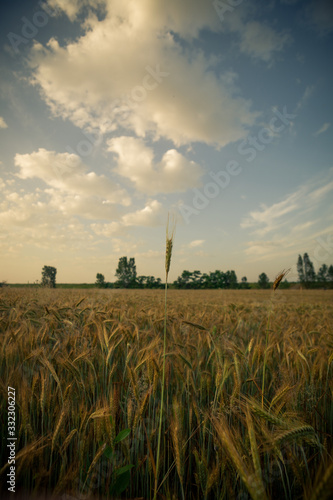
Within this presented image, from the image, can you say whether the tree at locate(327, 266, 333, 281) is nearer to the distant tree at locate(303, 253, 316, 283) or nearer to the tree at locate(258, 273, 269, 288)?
the distant tree at locate(303, 253, 316, 283)

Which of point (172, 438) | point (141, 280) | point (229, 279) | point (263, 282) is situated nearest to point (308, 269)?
point (263, 282)

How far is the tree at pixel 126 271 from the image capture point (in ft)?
251

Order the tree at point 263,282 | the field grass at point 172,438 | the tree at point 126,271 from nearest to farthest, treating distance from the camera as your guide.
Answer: the field grass at point 172,438 → the tree at point 263,282 → the tree at point 126,271

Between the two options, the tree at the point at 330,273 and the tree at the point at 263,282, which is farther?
the tree at the point at 330,273

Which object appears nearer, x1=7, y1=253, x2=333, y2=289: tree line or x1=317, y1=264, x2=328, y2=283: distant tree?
x1=7, y1=253, x2=333, y2=289: tree line

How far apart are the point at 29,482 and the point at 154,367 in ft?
2.69

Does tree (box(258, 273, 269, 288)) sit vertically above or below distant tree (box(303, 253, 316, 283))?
below

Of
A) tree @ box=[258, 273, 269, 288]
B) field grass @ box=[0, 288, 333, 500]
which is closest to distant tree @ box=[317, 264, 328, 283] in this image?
tree @ box=[258, 273, 269, 288]

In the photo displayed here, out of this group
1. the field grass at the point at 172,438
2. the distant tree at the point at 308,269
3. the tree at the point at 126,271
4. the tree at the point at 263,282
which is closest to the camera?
the field grass at the point at 172,438

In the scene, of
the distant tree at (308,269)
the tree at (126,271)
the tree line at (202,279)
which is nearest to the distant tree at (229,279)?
the tree line at (202,279)

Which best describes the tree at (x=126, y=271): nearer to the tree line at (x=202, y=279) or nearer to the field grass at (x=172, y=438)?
the tree line at (x=202, y=279)

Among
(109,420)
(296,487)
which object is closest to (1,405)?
(109,420)

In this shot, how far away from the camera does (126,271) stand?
82.2 meters

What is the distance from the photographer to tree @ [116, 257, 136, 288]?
7642 cm
